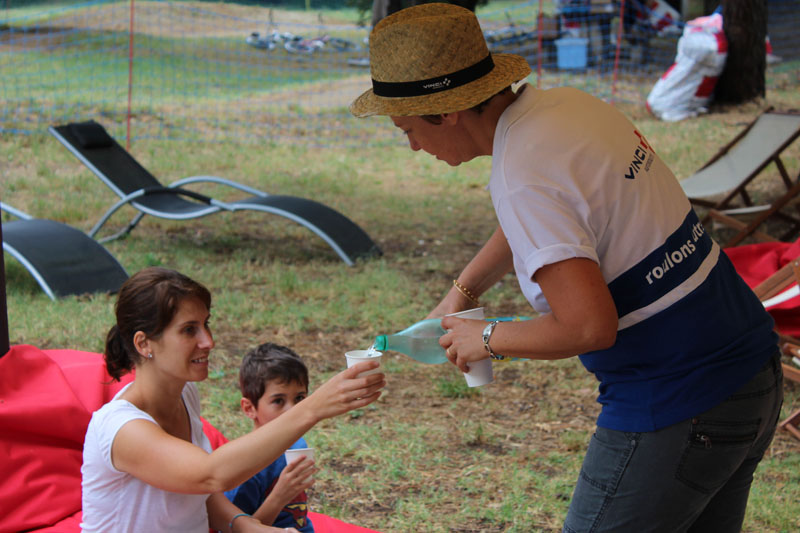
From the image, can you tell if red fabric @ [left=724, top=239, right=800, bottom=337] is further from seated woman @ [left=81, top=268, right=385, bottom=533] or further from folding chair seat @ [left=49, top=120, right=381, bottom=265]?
seated woman @ [left=81, top=268, right=385, bottom=533]

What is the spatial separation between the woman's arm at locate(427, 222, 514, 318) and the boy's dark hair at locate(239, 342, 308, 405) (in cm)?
74

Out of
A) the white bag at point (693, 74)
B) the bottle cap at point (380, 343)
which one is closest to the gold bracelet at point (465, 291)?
the bottle cap at point (380, 343)

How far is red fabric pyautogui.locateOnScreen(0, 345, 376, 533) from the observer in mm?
2758

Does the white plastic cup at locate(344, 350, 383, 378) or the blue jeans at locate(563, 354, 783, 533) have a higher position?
the white plastic cup at locate(344, 350, 383, 378)

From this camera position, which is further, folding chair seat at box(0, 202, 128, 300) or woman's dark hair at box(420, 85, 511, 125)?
folding chair seat at box(0, 202, 128, 300)

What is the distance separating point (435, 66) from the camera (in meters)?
1.81

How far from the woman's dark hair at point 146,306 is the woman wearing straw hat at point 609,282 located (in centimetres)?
77

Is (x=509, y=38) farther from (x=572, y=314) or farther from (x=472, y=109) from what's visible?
(x=572, y=314)

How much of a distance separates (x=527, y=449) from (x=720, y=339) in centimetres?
243

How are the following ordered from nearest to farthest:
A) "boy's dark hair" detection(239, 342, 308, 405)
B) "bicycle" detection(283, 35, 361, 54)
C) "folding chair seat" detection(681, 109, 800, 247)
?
"boy's dark hair" detection(239, 342, 308, 405) → "folding chair seat" detection(681, 109, 800, 247) → "bicycle" detection(283, 35, 361, 54)

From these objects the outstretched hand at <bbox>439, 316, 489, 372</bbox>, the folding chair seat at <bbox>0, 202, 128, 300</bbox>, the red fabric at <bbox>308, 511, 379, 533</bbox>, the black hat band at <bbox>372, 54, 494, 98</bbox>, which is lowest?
the folding chair seat at <bbox>0, 202, 128, 300</bbox>

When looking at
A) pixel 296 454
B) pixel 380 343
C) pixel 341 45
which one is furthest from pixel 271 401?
pixel 341 45

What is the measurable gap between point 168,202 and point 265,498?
16.7 ft

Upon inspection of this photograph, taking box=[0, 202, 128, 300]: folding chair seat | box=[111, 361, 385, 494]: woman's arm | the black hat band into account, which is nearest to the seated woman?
box=[111, 361, 385, 494]: woman's arm
